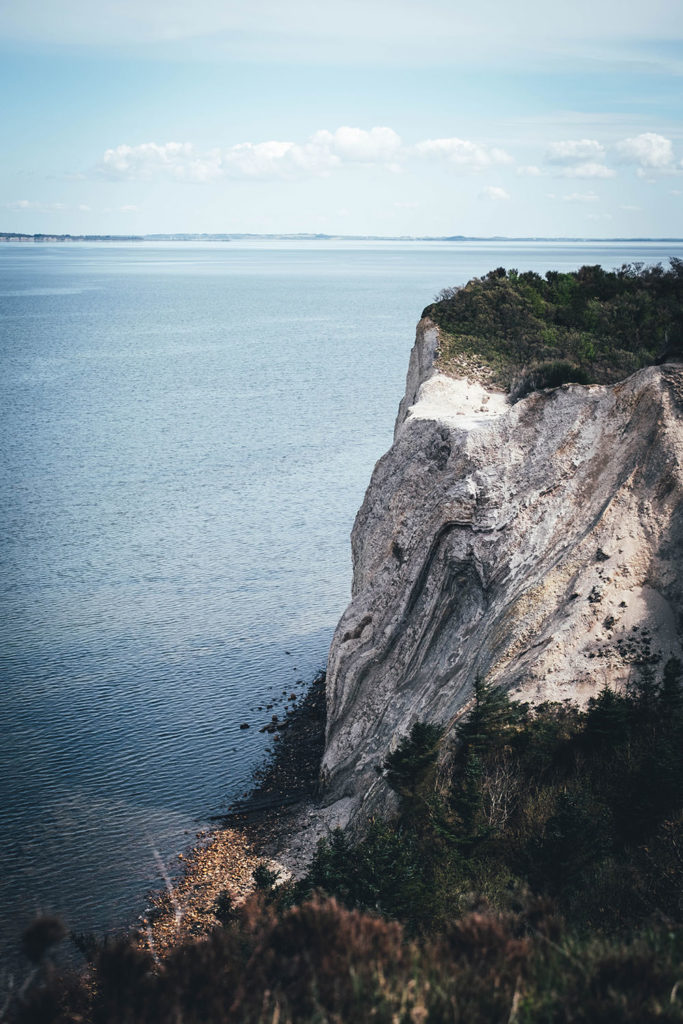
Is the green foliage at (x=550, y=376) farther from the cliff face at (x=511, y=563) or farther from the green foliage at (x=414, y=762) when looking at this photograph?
the green foliage at (x=414, y=762)

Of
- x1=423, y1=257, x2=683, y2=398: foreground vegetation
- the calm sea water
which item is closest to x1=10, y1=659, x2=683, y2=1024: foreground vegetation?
the calm sea water

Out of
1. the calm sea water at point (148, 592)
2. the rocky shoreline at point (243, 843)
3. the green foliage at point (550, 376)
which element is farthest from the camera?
the green foliage at point (550, 376)

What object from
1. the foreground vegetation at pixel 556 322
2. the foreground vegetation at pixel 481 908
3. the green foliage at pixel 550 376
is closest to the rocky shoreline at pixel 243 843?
the foreground vegetation at pixel 481 908

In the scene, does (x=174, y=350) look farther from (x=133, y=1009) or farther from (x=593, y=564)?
(x=133, y=1009)

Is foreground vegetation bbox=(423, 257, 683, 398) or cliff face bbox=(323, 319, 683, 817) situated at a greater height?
foreground vegetation bbox=(423, 257, 683, 398)

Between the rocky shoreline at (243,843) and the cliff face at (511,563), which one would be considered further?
the rocky shoreline at (243,843)

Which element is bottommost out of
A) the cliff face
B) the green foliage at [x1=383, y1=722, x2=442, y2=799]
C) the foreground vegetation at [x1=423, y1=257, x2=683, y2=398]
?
the green foliage at [x1=383, y1=722, x2=442, y2=799]

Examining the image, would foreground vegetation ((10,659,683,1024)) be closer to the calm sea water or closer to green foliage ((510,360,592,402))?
the calm sea water
